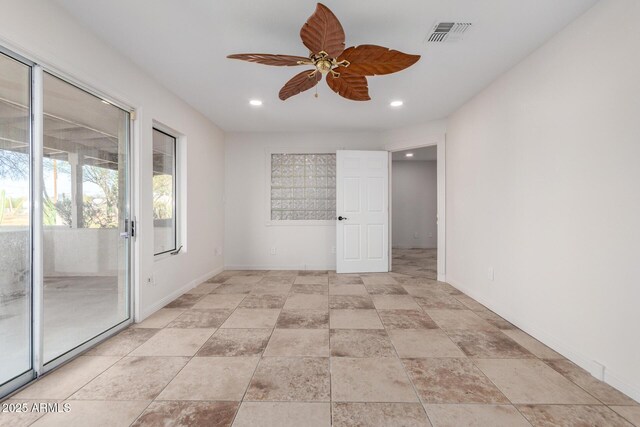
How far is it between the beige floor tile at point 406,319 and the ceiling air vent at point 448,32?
249 centimetres

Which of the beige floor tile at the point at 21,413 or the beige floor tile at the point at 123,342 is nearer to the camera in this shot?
the beige floor tile at the point at 21,413

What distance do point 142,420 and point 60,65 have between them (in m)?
2.32

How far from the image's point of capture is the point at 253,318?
283 cm

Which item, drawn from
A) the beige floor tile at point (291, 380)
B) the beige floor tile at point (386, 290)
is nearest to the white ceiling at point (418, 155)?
the beige floor tile at point (386, 290)

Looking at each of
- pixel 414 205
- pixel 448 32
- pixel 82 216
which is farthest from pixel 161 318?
pixel 414 205

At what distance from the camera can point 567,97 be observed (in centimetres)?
210

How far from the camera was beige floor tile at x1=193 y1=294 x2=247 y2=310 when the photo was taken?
317 cm

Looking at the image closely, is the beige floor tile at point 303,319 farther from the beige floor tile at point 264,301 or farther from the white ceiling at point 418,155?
the white ceiling at point 418,155

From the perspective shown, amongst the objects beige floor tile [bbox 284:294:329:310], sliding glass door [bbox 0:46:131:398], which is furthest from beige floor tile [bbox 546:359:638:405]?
sliding glass door [bbox 0:46:131:398]

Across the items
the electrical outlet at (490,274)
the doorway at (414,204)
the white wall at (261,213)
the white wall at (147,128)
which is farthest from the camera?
the doorway at (414,204)

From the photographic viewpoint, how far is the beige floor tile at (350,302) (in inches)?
124

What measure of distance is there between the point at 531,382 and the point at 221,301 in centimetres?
297

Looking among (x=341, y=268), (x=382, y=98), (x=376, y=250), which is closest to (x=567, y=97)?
(x=382, y=98)

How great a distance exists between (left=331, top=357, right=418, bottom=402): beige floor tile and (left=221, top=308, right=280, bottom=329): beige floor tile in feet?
3.00
